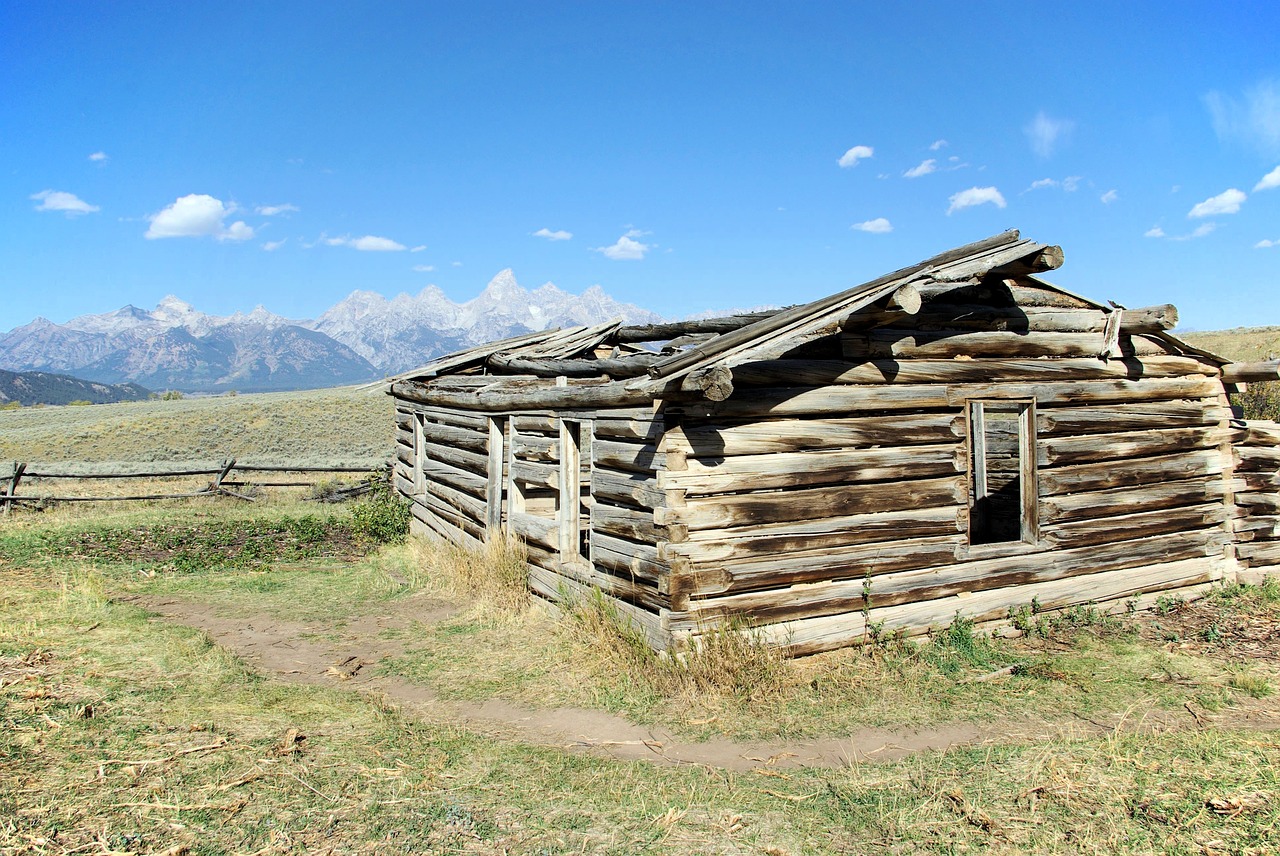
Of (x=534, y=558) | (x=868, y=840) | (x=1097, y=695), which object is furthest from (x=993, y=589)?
(x=534, y=558)

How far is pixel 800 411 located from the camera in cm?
680

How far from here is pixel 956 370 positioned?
7.63 meters

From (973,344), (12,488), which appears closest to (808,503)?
(973,344)

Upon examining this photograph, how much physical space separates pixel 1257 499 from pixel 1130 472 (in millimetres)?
2152

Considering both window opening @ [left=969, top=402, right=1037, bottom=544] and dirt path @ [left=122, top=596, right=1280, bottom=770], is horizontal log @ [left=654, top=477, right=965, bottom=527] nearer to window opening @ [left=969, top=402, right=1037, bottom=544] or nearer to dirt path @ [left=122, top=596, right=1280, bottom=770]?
dirt path @ [left=122, top=596, right=1280, bottom=770]

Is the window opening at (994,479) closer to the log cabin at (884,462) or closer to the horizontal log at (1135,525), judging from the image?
the horizontal log at (1135,525)

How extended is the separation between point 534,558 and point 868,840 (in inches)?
214

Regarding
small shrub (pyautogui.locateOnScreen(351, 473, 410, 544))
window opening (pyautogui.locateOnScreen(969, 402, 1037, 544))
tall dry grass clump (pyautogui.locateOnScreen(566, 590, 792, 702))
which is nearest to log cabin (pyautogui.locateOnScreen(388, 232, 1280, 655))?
tall dry grass clump (pyautogui.locateOnScreen(566, 590, 792, 702))

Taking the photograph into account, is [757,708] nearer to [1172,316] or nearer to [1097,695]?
[1097,695]

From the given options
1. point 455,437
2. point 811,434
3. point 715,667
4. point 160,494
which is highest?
point 811,434

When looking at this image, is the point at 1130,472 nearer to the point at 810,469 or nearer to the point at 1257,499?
the point at 1257,499

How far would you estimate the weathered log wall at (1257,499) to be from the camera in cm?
930

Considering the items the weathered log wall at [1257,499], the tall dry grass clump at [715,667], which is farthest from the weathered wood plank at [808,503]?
the weathered log wall at [1257,499]

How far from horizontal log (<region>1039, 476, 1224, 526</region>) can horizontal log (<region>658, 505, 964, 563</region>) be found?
1371 mm
